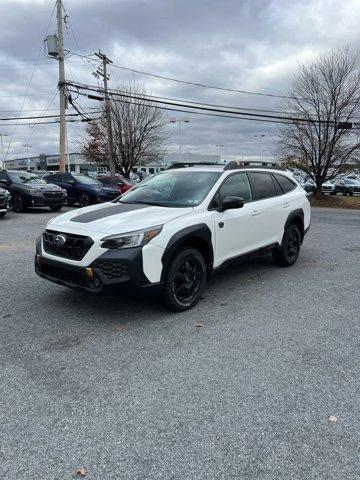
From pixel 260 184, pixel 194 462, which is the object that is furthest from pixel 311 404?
pixel 260 184

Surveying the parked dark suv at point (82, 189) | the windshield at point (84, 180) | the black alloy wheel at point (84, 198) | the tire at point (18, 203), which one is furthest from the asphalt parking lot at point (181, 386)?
the windshield at point (84, 180)

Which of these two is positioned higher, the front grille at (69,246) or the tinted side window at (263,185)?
the tinted side window at (263,185)

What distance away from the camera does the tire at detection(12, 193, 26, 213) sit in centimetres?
1592

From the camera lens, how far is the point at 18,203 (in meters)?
16.1

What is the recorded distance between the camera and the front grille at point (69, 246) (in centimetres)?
427

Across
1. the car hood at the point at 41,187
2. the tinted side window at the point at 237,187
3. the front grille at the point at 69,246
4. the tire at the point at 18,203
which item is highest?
the tinted side window at the point at 237,187

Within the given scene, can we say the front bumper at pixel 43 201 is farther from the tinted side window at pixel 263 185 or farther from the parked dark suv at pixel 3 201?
the tinted side window at pixel 263 185

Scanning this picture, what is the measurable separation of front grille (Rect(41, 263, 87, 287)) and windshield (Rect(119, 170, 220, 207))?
1.45 meters

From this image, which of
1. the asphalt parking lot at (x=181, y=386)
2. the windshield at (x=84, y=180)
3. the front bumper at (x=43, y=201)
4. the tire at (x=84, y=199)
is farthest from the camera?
the windshield at (x=84, y=180)

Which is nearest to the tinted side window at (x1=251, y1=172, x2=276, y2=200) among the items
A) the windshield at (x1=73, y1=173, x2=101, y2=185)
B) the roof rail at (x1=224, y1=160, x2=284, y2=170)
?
the roof rail at (x1=224, y1=160, x2=284, y2=170)

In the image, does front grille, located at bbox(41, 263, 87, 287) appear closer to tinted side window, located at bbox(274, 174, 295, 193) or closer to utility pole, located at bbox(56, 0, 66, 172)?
tinted side window, located at bbox(274, 174, 295, 193)

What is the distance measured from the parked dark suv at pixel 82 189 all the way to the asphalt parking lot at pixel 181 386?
40.3 feet

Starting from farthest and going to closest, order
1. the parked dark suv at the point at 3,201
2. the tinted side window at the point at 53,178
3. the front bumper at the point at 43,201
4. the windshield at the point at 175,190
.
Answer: the tinted side window at the point at 53,178
the front bumper at the point at 43,201
the parked dark suv at the point at 3,201
the windshield at the point at 175,190

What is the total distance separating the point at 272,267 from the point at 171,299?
9.97ft
